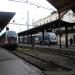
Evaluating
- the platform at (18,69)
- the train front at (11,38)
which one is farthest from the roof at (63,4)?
the train front at (11,38)

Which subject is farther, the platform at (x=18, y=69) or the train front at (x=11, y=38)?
the train front at (x=11, y=38)

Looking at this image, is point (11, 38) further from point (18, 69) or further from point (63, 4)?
point (18, 69)

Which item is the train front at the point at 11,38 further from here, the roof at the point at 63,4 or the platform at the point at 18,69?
the platform at the point at 18,69

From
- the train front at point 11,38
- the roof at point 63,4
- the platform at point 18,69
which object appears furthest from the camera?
the train front at point 11,38

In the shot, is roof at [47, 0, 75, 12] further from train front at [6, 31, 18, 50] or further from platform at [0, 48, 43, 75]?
train front at [6, 31, 18, 50]

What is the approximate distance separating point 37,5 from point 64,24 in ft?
25.3

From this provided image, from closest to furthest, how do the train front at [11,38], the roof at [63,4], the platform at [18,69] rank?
the platform at [18,69] → the roof at [63,4] → the train front at [11,38]

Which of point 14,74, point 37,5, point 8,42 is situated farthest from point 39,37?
point 14,74

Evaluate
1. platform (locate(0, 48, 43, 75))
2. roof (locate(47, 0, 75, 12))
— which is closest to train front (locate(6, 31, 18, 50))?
roof (locate(47, 0, 75, 12))

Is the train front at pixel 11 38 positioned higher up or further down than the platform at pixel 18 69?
higher up

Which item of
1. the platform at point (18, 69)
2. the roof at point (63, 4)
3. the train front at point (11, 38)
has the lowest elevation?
the platform at point (18, 69)

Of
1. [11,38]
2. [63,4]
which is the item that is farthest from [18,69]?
[11,38]

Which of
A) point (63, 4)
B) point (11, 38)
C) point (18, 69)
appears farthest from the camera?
point (11, 38)

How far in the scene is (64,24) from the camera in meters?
36.7
